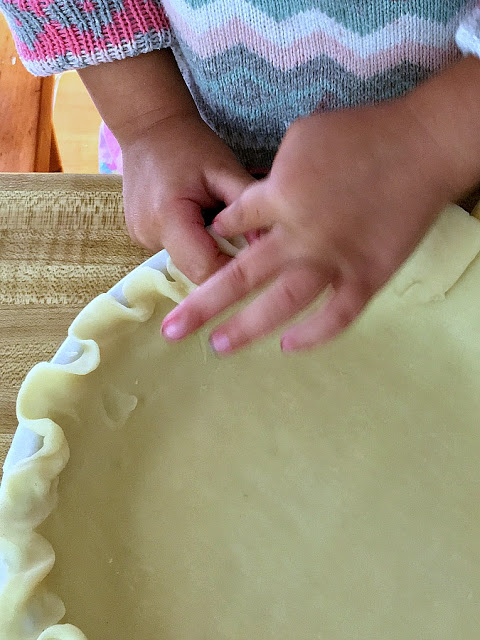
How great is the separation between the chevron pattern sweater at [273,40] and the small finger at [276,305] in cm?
13

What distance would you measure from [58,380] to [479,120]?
219 millimetres

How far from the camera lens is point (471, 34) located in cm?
28

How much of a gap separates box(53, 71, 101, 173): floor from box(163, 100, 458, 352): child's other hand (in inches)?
25.3

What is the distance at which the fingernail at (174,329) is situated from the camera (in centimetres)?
30

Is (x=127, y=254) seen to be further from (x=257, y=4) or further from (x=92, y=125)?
(x=92, y=125)

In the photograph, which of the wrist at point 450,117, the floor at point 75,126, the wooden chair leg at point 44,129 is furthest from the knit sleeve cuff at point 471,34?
the floor at point 75,126

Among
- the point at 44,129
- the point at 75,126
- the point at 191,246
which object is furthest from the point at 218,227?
the point at 75,126

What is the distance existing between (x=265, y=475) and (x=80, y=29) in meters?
0.24

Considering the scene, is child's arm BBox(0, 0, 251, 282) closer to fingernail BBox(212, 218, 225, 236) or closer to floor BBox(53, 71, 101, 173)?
fingernail BBox(212, 218, 225, 236)

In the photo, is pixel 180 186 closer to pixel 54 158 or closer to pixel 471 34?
pixel 471 34

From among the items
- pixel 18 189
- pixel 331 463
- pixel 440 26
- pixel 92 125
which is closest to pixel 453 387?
pixel 331 463

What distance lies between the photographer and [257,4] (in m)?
0.33

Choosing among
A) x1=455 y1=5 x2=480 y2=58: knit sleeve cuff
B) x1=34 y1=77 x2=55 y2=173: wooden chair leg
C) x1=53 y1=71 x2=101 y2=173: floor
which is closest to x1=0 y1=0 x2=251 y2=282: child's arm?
x1=455 y1=5 x2=480 y2=58: knit sleeve cuff

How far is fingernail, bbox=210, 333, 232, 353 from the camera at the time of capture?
0.30m
